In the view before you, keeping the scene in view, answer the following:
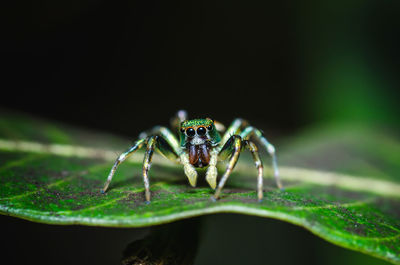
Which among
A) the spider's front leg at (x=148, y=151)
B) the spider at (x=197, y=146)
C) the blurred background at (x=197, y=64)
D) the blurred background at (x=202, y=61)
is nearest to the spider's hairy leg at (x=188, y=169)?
the spider at (x=197, y=146)

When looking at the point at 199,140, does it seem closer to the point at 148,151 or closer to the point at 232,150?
the point at 232,150

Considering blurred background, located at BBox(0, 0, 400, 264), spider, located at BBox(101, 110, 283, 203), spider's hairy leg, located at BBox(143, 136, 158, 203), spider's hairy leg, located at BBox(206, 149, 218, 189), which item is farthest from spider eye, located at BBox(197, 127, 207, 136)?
blurred background, located at BBox(0, 0, 400, 264)

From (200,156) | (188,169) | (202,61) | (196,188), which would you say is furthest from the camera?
(202,61)

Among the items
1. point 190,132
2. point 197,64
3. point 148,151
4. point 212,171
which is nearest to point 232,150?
Answer: point 212,171

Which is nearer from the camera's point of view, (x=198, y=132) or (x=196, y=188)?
(x=196, y=188)

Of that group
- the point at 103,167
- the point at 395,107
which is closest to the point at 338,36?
the point at 395,107

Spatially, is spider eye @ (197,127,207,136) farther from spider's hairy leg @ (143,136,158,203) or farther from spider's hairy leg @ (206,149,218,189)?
spider's hairy leg @ (143,136,158,203)

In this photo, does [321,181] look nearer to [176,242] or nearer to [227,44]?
[176,242]

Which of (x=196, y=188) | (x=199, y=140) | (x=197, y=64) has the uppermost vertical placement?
(x=197, y=64)
